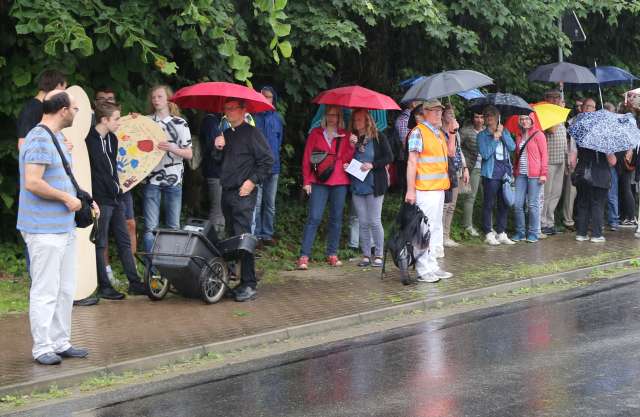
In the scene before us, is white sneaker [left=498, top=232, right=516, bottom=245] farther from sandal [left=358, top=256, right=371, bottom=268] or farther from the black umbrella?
sandal [left=358, top=256, right=371, bottom=268]

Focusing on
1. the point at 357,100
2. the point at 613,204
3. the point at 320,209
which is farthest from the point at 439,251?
the point at 613,204

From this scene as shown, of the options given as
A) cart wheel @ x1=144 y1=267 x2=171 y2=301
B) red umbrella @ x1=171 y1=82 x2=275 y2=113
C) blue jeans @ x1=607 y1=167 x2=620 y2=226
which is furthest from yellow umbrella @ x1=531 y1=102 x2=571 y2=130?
cart wheel @ x1=144 y1=267 x2=171 y2=301

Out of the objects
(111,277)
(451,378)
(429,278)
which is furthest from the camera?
(429,278)

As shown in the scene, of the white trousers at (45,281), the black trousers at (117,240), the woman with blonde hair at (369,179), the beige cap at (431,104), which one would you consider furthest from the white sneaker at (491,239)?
the white trousers at (45,281)

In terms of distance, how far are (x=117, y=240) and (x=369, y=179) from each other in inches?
134

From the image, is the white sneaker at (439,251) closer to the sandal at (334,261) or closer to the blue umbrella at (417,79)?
the sandal at (334,261)

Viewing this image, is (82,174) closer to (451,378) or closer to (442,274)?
(442,274)

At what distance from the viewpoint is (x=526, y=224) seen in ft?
55.3

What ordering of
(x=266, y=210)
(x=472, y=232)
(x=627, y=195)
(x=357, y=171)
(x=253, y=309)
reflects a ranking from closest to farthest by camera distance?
(x=253, y=309) < (x=357, y=171) < (x=266, y=210) < (x=472, y=232) < (x=627, y=195)

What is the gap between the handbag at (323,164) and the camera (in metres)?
12.8

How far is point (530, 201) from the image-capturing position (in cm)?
1545

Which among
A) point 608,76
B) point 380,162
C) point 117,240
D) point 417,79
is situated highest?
point 608,76

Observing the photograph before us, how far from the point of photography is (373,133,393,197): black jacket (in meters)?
12.9

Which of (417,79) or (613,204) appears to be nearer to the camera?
(417,79)
